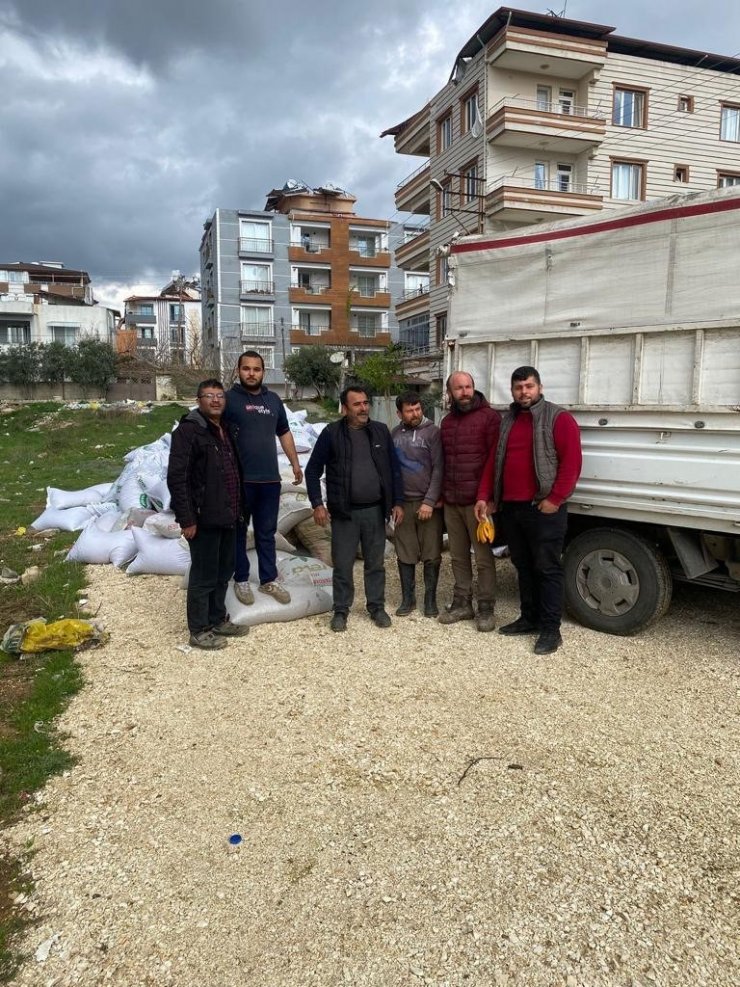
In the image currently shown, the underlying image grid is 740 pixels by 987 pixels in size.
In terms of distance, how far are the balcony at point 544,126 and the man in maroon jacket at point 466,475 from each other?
18.7 metres

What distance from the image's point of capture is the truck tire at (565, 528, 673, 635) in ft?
14.0

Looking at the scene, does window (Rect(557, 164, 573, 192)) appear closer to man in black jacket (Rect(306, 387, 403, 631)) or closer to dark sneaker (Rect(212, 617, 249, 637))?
man in black jacket (Rect(306, 387, 403, 631))

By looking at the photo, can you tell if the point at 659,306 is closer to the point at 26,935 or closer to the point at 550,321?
the point at 550,321

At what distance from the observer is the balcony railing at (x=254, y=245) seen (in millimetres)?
37625

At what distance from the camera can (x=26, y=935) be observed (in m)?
2.10

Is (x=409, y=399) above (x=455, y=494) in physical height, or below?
above

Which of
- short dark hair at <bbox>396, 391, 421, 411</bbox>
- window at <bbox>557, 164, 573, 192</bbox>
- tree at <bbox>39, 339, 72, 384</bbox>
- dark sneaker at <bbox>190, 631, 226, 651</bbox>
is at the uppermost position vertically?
window at <bbox>557, 164, 573, 192</bbox>

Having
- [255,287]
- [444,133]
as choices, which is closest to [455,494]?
[444,133]

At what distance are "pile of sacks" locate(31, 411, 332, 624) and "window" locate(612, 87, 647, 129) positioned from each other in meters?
20.4

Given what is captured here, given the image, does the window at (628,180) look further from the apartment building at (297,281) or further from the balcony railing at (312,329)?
the balcony railing at (312,329)

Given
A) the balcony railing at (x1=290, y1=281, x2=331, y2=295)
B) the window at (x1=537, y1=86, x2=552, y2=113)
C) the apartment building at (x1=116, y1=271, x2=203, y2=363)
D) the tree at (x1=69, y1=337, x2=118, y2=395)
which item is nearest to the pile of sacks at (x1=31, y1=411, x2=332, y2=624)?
the window at (x1=537, y1=86, x2=552, y2=113)

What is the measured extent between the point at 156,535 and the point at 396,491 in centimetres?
274

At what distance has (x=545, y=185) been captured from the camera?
71.8ft

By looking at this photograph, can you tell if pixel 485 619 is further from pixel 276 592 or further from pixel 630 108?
pixel 630 108
